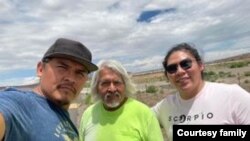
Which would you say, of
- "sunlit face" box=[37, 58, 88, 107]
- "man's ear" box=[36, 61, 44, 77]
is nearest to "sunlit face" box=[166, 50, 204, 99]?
"sunlit face" box=[37, 58, 88, 107]

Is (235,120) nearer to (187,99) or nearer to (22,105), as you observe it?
(187,99)

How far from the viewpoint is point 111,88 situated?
374 centimetres

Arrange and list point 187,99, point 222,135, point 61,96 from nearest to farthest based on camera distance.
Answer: point 61,96
point 222,135
point 187,99

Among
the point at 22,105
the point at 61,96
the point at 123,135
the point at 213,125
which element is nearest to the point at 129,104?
the point at 123,135

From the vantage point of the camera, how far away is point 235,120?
3143 millimetres

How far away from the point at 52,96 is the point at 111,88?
1.62m

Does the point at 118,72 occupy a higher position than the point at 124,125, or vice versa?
the point at 118,72

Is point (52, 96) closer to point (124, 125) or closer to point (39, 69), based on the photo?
point (39, 69)

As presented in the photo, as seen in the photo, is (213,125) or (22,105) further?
(213,125)

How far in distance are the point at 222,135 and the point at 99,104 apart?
136cm

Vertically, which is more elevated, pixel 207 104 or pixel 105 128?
pixel 207 104

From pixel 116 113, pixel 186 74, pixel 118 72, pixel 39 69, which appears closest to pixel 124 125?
pixel 116 113

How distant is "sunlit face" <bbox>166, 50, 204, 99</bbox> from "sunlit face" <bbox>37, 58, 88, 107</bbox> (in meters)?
1.37

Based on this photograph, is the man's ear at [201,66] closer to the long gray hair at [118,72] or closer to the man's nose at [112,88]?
the long gray hair at [118,72]
